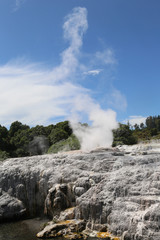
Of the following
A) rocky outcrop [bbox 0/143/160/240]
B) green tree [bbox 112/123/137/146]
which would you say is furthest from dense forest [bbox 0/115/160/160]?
rocky outcrop [bbox 0/143/160/240]

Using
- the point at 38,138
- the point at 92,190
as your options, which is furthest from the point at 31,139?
the point at 92,190

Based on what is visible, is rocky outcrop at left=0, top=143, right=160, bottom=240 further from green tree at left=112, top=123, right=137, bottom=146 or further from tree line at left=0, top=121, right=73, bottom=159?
tree line at left=0, top=121, right=73, bottom=159

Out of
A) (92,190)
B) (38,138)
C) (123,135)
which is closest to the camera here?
(92,190)

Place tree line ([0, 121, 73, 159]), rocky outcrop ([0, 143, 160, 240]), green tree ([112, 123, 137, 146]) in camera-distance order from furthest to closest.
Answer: tree line ([0, 121, 73, 159]), green tree ([112, 123, 137, 146]), rocky outcrop ([0, 143, 160, 240])

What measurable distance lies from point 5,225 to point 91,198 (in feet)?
22.3

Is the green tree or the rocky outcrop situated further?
the green tree

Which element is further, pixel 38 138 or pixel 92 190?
pixel 38 138

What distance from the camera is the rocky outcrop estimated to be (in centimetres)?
1210

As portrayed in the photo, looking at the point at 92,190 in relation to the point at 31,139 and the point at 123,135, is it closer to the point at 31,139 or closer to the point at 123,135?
the point at 123,135

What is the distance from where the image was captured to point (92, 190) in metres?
14.7

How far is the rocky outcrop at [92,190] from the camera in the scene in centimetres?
1210

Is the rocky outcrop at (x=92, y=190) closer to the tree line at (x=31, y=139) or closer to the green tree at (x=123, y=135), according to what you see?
the green tree at (x=123, y=135)

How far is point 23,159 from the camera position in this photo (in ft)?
69.5

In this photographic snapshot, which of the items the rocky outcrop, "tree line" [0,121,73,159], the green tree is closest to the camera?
the rocky outcrop
